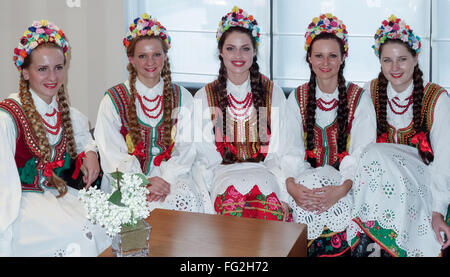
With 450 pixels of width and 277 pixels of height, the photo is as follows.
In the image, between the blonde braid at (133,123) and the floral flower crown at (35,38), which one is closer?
the floral flower crown at (35,38)

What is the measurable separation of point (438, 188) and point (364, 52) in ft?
5.61

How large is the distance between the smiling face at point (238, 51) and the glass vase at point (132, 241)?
1471 millimetres

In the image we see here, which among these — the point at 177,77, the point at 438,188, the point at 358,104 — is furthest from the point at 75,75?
the point at 438,188

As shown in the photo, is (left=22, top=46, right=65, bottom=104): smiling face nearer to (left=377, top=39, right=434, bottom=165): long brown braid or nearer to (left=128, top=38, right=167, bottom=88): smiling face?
(left=128, top=38, right=167, bottom=88): smiling face

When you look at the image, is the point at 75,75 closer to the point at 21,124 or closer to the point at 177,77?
the point at 177,77

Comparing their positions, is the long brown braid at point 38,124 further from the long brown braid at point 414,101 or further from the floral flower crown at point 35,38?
the long brown braid at point 414,101

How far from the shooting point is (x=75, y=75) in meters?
4.62

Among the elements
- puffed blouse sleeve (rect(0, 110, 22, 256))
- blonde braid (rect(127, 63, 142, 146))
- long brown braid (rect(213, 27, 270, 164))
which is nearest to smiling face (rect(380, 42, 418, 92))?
long brown braid (rect(213, 27, 270, 164))

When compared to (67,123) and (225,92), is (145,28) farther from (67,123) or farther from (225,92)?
(67,123)

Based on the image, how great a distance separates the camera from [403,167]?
2.97 m

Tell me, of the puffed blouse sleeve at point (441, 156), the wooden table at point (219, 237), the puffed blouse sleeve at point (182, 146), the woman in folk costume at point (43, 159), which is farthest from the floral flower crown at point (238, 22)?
the wooden table at point (219, 237)

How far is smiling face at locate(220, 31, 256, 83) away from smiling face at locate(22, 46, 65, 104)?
3.18ft

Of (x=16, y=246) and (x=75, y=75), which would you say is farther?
(x=75, y=75)

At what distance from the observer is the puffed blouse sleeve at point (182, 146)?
3.26m
